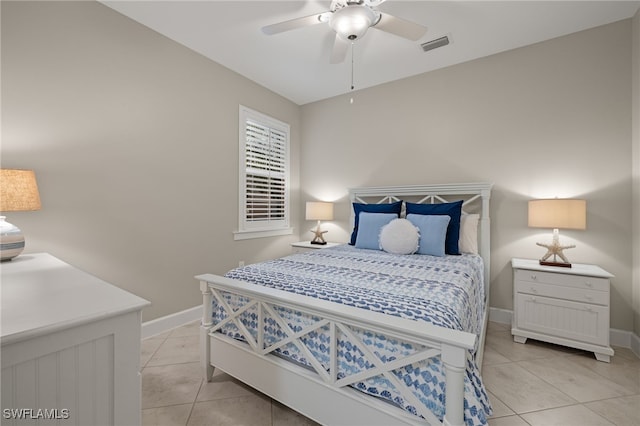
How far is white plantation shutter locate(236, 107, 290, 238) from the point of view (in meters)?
3.50

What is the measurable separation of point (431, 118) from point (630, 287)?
7.95 ft

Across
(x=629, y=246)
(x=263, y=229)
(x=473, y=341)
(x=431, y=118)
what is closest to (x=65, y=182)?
(x=263, y=229)

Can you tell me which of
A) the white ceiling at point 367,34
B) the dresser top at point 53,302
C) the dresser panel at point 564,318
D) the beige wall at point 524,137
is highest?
the white ceiling at point 367,34

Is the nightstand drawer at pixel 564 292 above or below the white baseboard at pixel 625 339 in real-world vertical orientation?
above

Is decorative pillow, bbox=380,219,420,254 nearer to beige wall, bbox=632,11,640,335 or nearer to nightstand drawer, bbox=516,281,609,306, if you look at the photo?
nightstand drawer, bbox=516,281,609,306

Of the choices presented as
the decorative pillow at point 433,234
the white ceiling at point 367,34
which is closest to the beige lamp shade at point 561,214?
the decorative pillow at point 433,234

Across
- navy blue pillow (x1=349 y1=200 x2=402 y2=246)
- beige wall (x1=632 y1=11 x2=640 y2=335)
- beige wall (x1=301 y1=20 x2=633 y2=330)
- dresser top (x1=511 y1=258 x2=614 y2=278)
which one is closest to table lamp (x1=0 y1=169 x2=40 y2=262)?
navy blue pillow (x1=349 y1=200 x2=402 y2=246)

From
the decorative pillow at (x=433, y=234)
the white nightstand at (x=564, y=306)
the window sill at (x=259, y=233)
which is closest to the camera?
the white nightstand at (x=564, y=306)

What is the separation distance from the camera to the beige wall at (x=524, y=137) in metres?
2.44

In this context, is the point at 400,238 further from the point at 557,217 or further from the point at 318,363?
the point at 318,363

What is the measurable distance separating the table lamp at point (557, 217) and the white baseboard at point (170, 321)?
3392 mm

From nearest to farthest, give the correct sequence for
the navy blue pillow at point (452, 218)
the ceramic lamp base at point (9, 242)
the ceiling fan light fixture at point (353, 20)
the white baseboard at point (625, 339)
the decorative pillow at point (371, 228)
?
the ceramic lamp base at point (9, 242), the ceiling fan light fixture at point (353, 20), the white baseboard at point (625, 339), the navy blue pillow at point (452, 218), the decorative pillow at point (371, 228)

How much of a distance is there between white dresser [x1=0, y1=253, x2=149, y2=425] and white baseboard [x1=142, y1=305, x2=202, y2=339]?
1.75 m

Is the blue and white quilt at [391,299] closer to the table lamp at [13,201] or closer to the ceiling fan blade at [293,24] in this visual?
the table lamp at [13,201]
